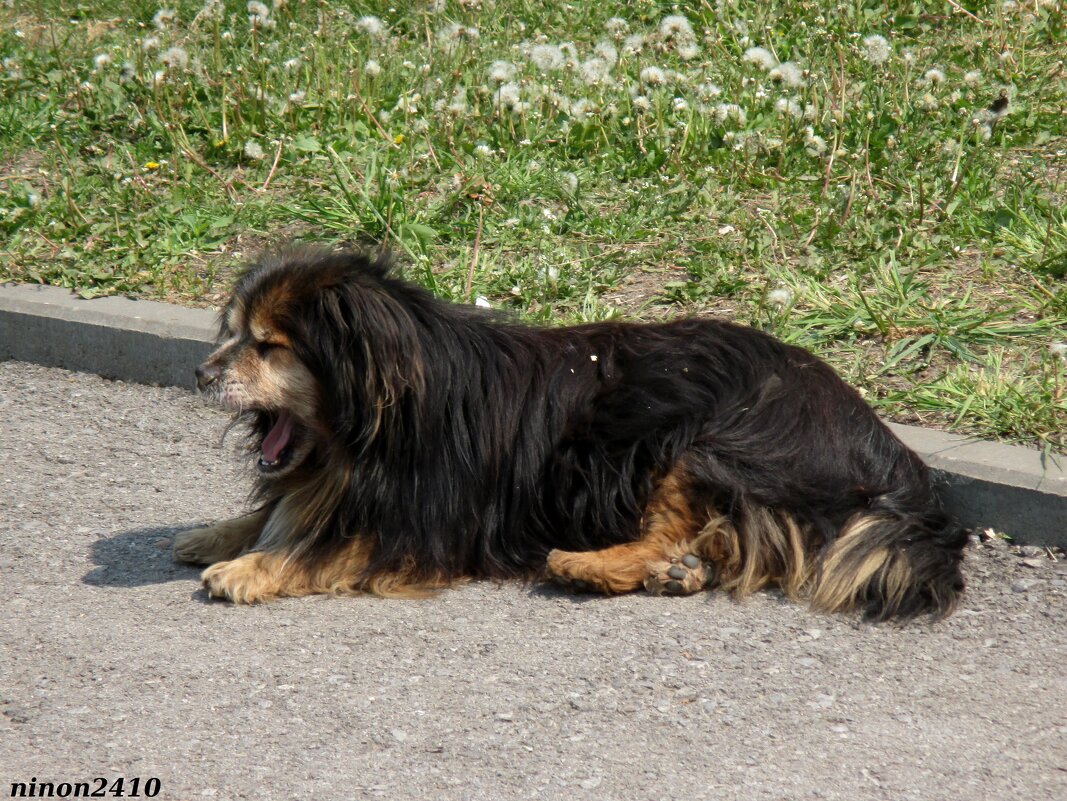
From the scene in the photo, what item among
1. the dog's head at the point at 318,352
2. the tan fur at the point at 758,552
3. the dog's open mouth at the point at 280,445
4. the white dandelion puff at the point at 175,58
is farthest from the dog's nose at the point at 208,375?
the white dandelion puff at the point at 175,58

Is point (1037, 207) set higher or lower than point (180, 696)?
higher

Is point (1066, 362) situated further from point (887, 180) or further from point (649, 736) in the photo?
point (649, 736)

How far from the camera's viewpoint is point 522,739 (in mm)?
3221

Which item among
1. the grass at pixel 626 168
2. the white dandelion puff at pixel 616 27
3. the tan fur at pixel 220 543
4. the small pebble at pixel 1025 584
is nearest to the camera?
the small pebble at pixel 1025 584

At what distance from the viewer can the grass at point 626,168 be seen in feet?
18.1

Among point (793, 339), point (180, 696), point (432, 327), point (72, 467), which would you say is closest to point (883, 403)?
point (793, 339)

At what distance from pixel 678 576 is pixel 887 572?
63 cm

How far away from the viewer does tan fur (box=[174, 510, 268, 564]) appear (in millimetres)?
4492

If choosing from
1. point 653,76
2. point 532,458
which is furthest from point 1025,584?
point 653,76

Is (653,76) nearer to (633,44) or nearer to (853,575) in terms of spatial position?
(633,44)

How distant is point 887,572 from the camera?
12.7 ft

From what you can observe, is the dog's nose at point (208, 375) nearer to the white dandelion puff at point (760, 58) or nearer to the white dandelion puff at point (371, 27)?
the white dandelion puff at point (760, 58)

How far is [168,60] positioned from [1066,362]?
5353 millimetres

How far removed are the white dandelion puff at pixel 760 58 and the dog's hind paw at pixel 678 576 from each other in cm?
403
